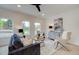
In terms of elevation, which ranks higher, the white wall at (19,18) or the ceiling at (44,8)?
the ceiling at (44,8)

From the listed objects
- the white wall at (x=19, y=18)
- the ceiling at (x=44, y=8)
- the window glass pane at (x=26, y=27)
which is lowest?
the window glass pane at (x=26, y=27)

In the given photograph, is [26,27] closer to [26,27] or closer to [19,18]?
[26,27]

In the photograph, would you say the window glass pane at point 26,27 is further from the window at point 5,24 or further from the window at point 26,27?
the window at point 5,24

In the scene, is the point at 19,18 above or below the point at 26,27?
above

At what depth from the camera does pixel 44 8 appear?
2080mm

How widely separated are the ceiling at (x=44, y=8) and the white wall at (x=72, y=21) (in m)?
0.08

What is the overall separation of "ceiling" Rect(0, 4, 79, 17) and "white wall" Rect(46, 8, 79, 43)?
0.28ft

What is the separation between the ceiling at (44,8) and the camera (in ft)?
6.61

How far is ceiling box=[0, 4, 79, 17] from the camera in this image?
201 centimetres

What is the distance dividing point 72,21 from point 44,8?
25.1 inches

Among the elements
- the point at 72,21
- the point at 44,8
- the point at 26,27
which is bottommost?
the point at 26,27

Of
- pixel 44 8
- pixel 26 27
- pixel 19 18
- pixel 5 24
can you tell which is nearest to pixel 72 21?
pixel 44 8

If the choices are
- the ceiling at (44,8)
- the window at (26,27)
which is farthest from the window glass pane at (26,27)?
the ceiling at (44,8)
